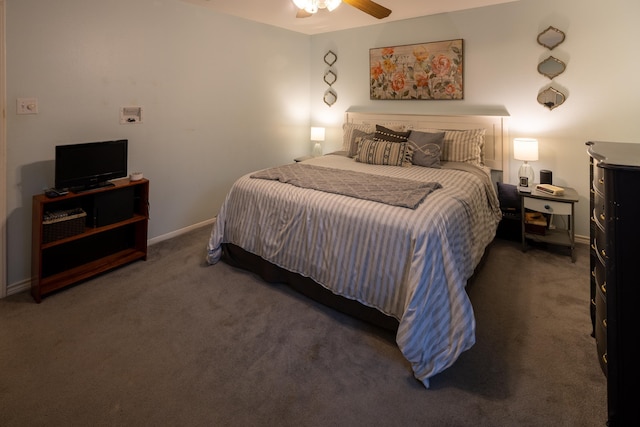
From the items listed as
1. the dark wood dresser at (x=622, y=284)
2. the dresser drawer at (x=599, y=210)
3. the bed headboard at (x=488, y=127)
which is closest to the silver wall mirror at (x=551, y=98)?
the bed headboard at (x=488, y=127)

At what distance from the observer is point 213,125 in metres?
3.87

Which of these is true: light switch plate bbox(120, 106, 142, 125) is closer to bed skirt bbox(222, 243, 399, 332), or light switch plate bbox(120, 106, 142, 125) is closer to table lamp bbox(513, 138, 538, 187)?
bed skirt bbox(222, 243, 399, 332)

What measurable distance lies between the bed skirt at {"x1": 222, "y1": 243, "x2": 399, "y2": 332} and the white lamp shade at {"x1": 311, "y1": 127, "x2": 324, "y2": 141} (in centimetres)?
246

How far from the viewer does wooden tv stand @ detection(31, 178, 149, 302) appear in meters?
2.42

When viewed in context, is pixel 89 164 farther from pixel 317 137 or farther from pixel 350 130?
pixel 317 137

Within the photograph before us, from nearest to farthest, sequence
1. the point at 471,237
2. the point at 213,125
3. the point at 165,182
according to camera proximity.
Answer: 1. the point at 471,237
2. the point at 165,182
3. the point at 213,125

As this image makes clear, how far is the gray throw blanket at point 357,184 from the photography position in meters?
2.21

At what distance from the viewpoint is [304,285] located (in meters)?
2.48

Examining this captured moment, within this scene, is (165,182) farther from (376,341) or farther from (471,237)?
(471,237)

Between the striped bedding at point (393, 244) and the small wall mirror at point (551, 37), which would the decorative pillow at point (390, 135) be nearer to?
the striped bedding at point (393, 244)

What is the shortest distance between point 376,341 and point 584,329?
127cm

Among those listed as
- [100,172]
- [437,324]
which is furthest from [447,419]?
[100,172]

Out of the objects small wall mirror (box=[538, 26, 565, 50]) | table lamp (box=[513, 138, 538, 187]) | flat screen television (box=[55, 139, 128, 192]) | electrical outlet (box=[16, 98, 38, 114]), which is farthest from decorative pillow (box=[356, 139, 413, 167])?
electrical outlet (box=[16, 98, 38, 114])

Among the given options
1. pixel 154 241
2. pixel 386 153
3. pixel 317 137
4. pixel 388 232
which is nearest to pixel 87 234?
pixel 154 241
